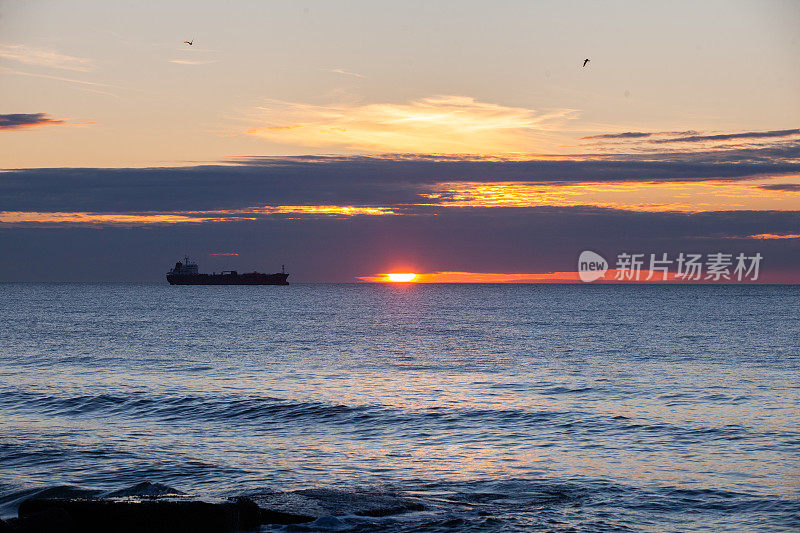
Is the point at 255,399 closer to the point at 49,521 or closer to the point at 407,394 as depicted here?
the point at 407,394

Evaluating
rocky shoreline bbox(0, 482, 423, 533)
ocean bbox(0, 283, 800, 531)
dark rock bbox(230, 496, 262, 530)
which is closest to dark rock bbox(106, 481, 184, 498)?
ocean bbox(0, 283, 800, 531)

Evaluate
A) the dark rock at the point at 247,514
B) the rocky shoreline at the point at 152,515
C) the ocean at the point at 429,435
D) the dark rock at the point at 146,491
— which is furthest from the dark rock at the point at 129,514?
the dark rock at the point at 146,491

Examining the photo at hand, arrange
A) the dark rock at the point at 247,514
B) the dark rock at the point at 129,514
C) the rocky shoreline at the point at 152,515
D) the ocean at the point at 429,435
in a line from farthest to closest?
the ocean at the point at 429,435 < the dark rock at the point at 247,514 < the dark rock at the point at 129,514 < the rocky shoreline at the point at 152,515

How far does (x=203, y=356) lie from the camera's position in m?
52.6

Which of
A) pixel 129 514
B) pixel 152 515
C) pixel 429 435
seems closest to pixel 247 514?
pixel 152 515

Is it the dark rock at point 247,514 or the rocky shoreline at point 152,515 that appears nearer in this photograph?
the rocky shoreline at point 152,515

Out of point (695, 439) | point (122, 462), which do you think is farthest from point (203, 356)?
point (695, 439)

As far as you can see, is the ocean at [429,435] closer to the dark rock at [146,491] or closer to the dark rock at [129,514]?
the dark rock at [146,491]

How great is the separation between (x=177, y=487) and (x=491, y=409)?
14.6 meters

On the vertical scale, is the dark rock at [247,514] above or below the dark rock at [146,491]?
above

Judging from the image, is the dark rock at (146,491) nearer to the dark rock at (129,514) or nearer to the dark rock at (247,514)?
the dark rock at (247,514)

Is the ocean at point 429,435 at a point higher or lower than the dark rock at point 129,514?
lower

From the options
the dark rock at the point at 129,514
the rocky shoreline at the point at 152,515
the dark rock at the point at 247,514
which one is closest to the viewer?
the rocky shoreline at the point at 152,515

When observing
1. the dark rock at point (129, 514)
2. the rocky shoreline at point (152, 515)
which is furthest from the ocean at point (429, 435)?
the dark rock at point (129, 514)
